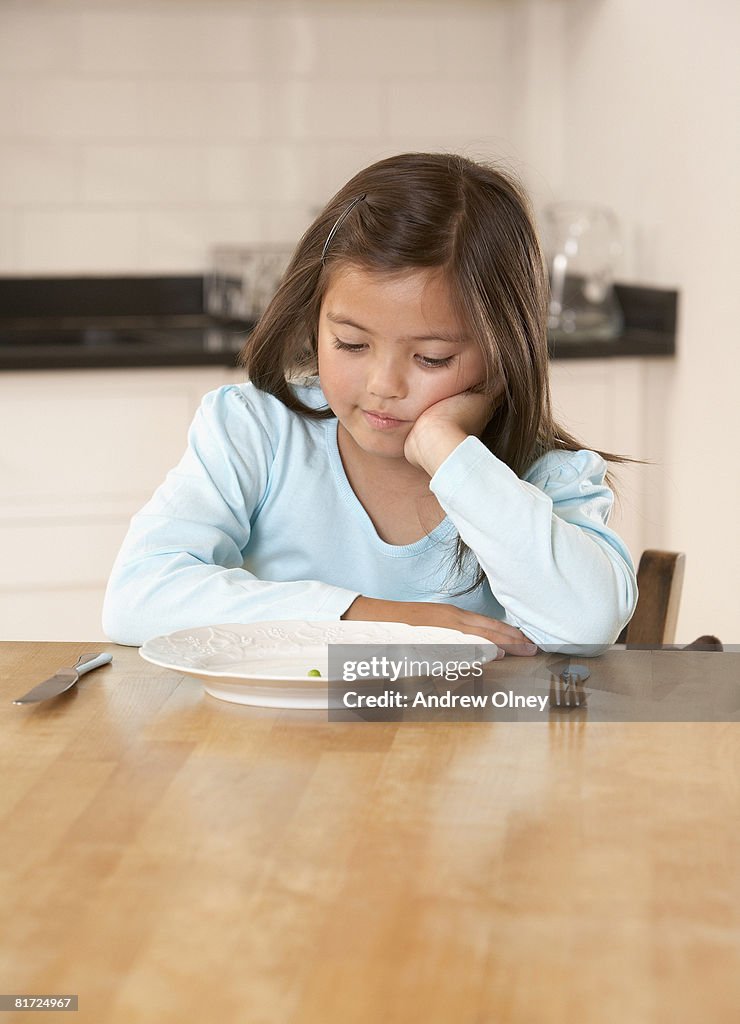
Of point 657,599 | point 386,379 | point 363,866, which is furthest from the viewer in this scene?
point 657,599

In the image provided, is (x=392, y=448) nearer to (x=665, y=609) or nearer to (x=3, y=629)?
(x=665, y=609)

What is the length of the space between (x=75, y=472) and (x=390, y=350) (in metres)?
1.27

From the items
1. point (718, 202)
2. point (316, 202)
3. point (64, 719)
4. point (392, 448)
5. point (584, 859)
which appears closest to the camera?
point (584, 859)

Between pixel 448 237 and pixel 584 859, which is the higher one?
pixel 448 237

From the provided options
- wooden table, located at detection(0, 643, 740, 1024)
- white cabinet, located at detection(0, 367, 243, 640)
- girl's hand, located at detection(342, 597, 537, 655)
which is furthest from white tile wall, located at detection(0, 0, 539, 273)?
wooden table, located at detection(0, 643, 740, 1024)

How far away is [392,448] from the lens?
4.13 feet

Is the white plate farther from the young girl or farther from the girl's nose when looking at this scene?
the girl's nose

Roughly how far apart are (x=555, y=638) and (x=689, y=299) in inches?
54.4

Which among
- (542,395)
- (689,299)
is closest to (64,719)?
(542,395)

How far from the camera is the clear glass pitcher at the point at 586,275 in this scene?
261 cm

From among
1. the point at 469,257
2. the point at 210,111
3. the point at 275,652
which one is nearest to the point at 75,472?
the point at 210,111

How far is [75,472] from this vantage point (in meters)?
2.31

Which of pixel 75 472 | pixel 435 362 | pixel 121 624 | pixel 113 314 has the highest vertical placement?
pixel 435 362

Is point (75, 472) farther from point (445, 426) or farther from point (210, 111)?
point (445, 426)
